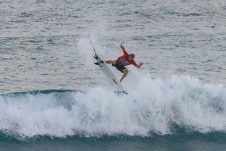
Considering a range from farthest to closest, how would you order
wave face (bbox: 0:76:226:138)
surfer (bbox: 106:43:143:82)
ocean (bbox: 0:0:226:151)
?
wave face (bbox: 0:76:226:138) → ocean (bbox: 0:0:226:151) → surfer (bbox: 106:43:143:82)

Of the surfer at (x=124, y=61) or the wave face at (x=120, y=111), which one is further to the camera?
the wave face at (x=120, y=111)

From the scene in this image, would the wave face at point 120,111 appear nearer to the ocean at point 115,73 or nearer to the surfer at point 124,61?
the ocean at point 115,73

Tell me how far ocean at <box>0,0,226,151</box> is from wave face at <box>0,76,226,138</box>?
6 cm

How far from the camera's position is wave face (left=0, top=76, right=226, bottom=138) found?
2892 cm

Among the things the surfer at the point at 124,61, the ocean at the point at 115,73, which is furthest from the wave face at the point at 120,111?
the surfer at the point at 124,61

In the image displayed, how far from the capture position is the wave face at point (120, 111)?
28.9 meters

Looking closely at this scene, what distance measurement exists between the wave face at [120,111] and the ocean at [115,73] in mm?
57

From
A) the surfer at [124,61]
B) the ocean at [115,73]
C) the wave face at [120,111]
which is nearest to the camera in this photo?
the surfer at [124,61]

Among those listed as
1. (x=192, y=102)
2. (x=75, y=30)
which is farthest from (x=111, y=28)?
(x=192, y=102)

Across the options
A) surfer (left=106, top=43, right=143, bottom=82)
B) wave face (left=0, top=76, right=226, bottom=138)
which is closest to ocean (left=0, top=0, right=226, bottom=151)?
wave face (left=0, top=76, right=226, bottom=138)

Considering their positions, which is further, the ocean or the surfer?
the ocean

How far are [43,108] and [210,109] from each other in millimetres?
9788

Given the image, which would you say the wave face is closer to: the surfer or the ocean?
the ocean

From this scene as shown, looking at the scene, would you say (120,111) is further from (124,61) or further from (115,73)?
(115,73)
